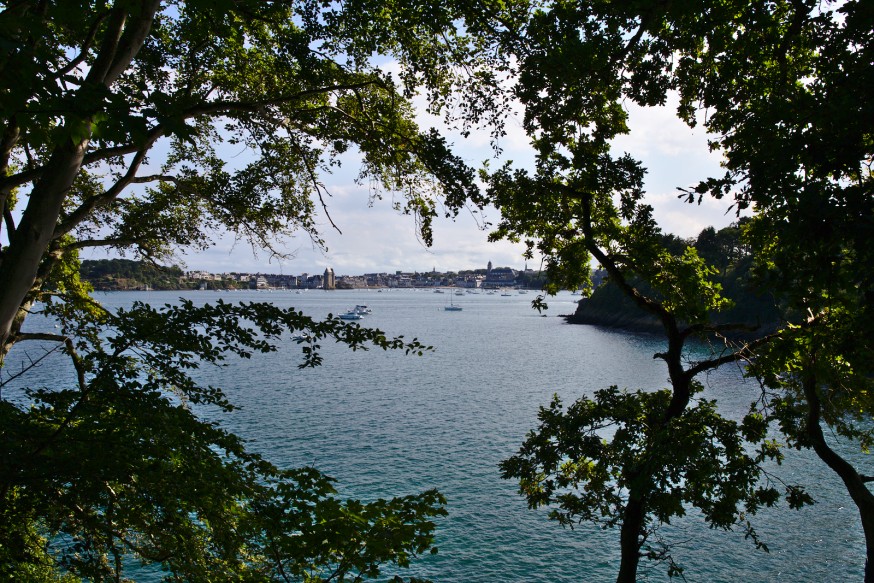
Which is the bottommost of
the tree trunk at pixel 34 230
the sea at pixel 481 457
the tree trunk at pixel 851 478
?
the sea at pixel 481 457

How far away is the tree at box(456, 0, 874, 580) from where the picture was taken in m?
4.52

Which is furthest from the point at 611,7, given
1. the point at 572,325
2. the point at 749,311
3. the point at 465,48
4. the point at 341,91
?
the point at 572,325

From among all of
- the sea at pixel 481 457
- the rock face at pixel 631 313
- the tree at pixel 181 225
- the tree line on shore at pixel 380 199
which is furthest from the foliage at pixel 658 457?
the rock face at pixel 631 313

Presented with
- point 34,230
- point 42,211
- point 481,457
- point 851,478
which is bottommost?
point 481,457

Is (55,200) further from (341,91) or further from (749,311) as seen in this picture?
(749,311)

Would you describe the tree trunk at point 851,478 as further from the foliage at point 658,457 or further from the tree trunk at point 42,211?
the tree trunk at point 42,211

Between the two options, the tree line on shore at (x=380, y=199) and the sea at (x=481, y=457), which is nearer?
the tree line on shore at (x=380, y=199)

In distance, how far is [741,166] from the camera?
533 cm

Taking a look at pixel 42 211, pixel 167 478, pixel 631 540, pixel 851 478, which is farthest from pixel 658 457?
pixel 42 211

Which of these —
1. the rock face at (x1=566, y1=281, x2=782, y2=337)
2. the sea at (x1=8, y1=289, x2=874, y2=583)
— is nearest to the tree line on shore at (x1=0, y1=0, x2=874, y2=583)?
the sea at (x1=8, y1=289, x2=874, y2=583)

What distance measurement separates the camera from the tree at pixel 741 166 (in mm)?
4520

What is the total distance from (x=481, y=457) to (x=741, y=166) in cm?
2072

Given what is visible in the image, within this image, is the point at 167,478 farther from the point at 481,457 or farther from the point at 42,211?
the point at 481,457

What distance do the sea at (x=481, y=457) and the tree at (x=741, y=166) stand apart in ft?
20.7
